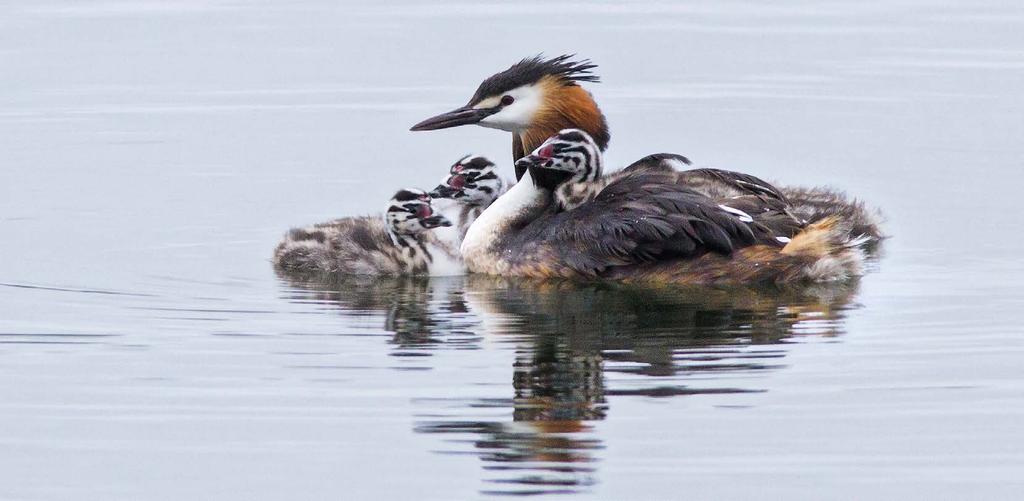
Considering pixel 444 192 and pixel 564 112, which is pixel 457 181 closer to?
pixel 444 192

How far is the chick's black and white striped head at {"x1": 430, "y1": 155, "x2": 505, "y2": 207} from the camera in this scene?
1247cm

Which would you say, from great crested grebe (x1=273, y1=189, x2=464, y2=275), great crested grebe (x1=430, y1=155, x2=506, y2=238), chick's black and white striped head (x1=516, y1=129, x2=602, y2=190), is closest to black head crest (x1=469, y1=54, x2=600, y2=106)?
great crested grebe (x1=430, y1=155, x2=506, y2=238)

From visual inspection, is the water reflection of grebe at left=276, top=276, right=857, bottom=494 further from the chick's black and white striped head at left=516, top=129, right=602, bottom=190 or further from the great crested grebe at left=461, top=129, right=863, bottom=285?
the chick's black and white striped head at left=516, top=129, right=602, bottom=190

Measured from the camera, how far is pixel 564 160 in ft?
38.4

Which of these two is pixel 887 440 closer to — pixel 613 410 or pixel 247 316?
pixel 613 410

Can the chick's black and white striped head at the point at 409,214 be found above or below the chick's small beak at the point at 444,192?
below

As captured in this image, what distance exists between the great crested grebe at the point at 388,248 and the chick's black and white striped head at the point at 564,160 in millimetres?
598

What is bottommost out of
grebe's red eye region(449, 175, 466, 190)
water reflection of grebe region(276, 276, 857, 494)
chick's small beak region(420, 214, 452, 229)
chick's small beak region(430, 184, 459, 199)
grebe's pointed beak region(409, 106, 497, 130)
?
water reflection of grebe region(276, 276, 857, 494)

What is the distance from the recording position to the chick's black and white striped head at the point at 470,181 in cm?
1247

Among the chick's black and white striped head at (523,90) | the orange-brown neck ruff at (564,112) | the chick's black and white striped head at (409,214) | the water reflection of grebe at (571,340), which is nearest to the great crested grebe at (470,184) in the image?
the orange-brown neck ruff at (564,112)

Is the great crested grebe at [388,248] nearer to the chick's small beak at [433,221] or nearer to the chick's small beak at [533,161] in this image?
the chick's small beak at [433,221]

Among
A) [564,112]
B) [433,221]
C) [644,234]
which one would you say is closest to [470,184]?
[564,112]

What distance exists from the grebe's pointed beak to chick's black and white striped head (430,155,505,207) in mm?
427

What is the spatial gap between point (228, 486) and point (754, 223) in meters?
4.30
